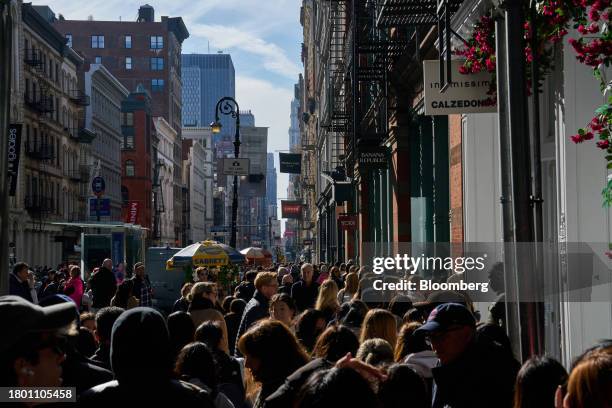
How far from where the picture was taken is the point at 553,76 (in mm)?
11266

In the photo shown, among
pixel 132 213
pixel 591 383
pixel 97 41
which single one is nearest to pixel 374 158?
pixel 591 383

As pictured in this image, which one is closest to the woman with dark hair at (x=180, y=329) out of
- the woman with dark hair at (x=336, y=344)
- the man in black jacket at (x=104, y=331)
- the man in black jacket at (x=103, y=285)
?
the man in black jacket at (x=104, y=331)

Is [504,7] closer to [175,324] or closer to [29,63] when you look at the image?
[175,324]

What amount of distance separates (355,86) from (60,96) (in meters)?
50.0

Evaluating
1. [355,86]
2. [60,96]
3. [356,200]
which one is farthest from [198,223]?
[355,86]

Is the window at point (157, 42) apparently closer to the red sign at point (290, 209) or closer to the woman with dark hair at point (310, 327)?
the red sign at point (290, 209)

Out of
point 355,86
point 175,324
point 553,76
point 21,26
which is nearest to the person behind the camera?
point 175,324

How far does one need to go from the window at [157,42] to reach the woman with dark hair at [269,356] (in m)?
129

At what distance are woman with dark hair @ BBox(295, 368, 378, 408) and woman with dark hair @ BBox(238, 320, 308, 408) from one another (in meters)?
1.82

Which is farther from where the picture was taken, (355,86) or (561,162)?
(355,86)

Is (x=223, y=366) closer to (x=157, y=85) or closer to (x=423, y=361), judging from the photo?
(x=423, y=361)

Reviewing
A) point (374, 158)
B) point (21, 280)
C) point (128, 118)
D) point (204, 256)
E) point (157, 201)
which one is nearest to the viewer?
point (21, 280)

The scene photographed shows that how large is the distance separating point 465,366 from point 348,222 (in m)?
33.4

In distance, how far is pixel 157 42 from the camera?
131625mm
